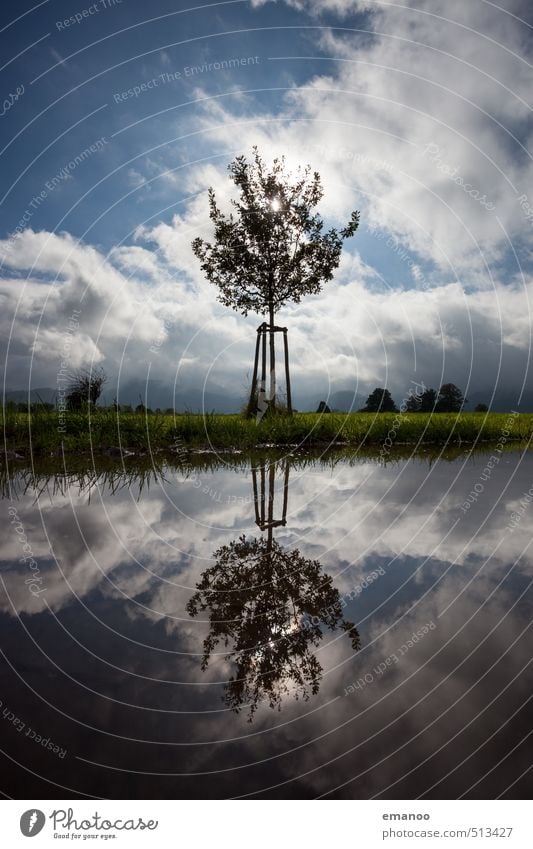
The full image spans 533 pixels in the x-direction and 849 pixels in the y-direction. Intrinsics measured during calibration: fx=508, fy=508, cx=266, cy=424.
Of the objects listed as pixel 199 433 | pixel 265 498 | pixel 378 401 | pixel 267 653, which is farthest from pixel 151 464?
pixel 378 401

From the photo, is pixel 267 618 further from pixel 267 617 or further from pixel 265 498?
pixel 265 498

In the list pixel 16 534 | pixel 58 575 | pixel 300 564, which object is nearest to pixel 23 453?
pixel 16 534

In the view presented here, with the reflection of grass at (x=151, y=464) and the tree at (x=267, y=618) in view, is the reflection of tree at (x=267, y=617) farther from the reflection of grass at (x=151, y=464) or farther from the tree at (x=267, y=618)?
the reflection of grass at (x=151, y=464)

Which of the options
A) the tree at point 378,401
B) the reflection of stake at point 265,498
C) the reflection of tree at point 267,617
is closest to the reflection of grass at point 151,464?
the reflection of stake at point 265,498

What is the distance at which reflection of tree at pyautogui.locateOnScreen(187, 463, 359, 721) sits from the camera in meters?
2.30

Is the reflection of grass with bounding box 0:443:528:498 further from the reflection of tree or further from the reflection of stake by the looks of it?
the reflection of tree

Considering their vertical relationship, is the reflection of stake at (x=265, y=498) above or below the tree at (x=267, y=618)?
above

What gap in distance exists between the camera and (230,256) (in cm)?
1612

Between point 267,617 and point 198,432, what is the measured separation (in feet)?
28.4

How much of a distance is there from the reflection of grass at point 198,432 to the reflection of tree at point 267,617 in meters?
7.02

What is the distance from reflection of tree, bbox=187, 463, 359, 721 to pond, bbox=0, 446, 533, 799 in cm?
1

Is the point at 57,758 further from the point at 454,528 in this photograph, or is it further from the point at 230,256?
the point at 230,256

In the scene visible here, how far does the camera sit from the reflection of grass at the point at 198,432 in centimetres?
Result: 1048
